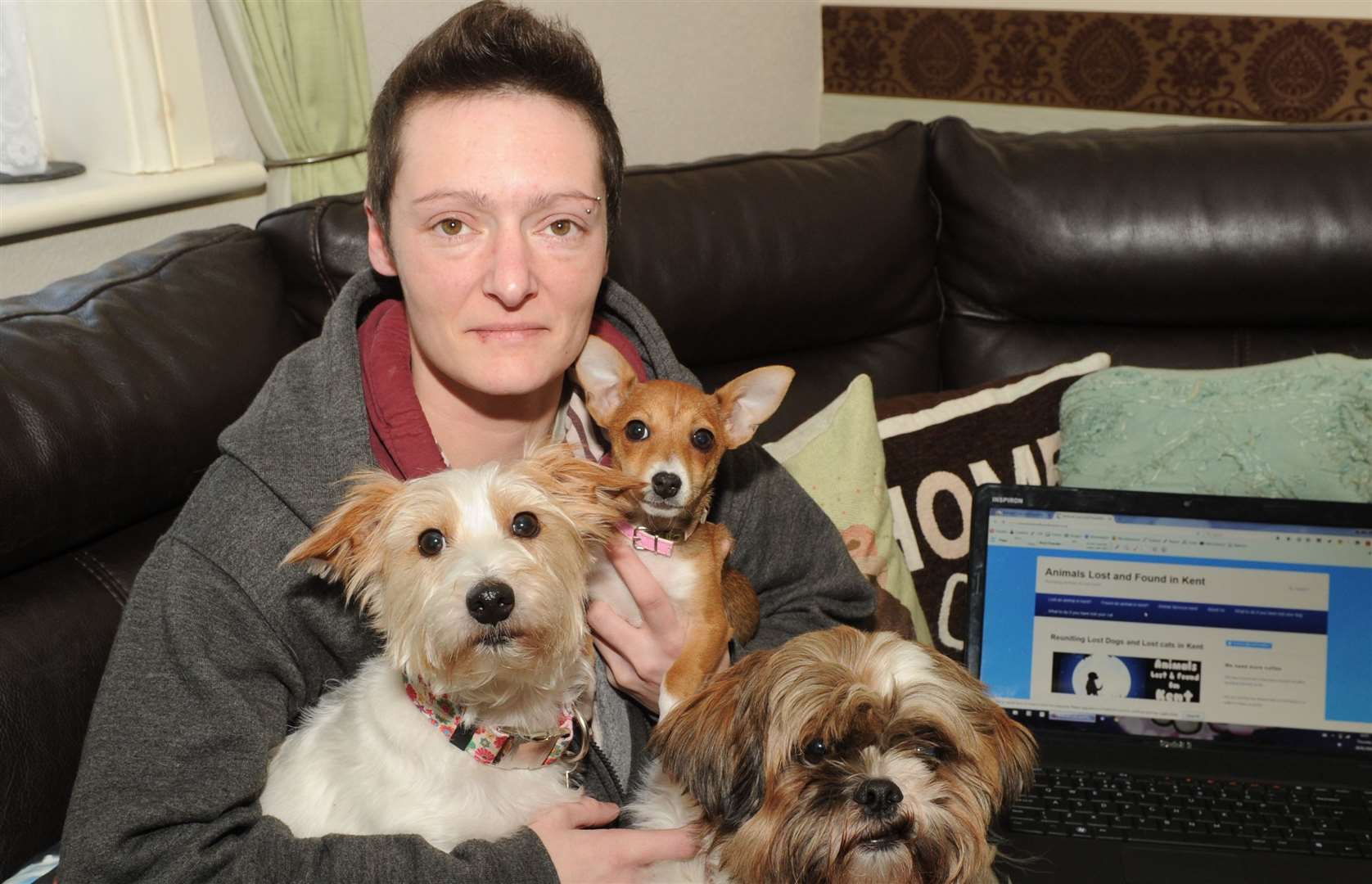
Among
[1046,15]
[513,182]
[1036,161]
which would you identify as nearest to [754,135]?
[1046,15]

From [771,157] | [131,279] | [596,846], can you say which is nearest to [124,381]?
[131,279]

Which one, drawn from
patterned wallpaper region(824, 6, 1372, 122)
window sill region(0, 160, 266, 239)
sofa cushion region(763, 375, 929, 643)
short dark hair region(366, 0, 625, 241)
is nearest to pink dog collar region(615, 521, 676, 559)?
short dark hair region(366, 0, 625, 241)

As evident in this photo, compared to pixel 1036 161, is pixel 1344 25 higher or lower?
higher

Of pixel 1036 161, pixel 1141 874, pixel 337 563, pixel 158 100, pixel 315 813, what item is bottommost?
pixel 1141 874

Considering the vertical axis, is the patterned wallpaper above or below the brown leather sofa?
above

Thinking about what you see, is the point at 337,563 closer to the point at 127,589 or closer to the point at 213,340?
the point at 127,589

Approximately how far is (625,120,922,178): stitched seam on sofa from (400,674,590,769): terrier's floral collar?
5.15 feet

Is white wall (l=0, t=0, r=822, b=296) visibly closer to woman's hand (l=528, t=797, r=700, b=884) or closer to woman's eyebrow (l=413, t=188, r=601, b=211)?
woman's eyebrow (l=413, t=188, r=601, b=211)

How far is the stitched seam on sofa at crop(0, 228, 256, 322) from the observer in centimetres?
214

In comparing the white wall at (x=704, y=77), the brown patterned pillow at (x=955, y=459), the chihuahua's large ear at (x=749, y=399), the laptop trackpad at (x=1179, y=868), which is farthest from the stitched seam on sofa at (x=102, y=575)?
the laptop trackpad at (x=1179, y=868)

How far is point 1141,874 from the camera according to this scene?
2.00 meters

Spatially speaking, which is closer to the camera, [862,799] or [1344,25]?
[862,799]

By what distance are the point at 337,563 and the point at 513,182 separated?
1.90 feet

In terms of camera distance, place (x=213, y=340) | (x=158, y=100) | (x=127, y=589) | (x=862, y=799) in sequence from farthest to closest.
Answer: (x=158, y=100) < (x=213, y=340) < (x=127, y=589) < (x=862, y=799)
